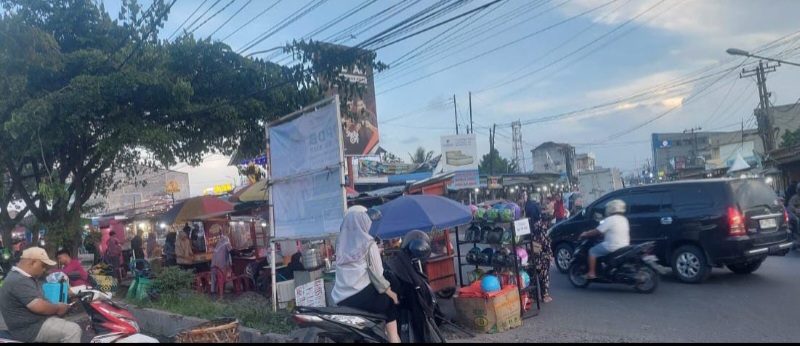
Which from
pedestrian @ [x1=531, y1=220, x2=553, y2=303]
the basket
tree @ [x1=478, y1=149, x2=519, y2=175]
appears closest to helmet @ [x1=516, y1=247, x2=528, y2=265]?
pedestrian @ [x1=531, y1=220, x2=553, y2=303]

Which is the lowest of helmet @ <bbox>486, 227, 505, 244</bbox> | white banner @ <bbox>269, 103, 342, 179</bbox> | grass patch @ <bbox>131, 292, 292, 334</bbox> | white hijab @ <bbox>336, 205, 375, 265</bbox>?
grass patch @ <bbox>131, 292, 292, 334</bbox>

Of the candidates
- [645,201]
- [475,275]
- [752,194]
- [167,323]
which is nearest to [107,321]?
[167,323]

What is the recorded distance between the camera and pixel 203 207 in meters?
15.8

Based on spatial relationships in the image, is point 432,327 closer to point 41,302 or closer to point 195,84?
point 41,302

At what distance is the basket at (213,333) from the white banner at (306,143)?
251cm

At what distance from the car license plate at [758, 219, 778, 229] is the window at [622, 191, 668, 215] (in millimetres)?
1497

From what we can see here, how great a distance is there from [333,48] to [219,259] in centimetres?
502

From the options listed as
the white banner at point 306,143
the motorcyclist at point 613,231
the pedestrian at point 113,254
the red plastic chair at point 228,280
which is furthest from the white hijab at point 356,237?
the pedestrian at point 113,254

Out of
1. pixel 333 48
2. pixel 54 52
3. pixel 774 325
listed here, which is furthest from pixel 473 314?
pixel 54 52

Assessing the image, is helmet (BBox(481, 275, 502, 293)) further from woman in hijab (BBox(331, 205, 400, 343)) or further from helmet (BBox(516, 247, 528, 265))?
woman in hijab (BBox(331, 205, 400, 343))

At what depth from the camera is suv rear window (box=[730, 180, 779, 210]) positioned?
9.66m

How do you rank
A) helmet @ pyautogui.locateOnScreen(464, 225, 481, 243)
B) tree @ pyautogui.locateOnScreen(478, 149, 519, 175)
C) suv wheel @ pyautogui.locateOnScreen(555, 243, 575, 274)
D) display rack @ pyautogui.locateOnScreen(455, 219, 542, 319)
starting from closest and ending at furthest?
display rack @ pyautogui.locateOnScreen(455, 219, 542, 319) < helmet @ pyautogui.locateOnScreen(464, 225, 481, 243) < suv wheel @ pyautogui.locateOnScreen(555, 243, 575, 274) < tree @ pyautogui.locateOnScreen(478, 149, 519, 175)

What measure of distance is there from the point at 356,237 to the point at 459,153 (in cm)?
2174

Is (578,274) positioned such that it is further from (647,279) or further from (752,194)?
(752,194)
